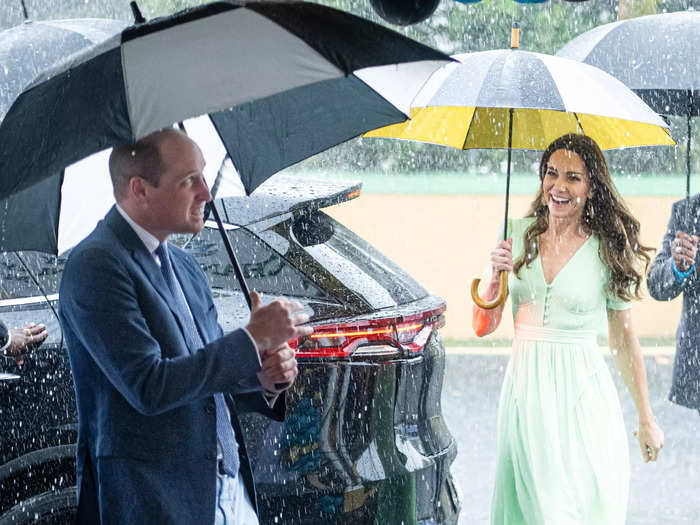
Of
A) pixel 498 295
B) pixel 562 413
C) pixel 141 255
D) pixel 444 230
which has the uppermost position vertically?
pixel 141 255

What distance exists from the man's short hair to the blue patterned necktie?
0.62 ft

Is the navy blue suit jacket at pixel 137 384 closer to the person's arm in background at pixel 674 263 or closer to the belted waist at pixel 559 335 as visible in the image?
the belted waist at pixel 559 335

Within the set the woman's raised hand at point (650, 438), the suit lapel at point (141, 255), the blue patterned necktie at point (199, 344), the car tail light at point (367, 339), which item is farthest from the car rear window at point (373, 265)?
the suit lapel at point (141, 255)

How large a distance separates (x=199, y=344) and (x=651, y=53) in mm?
2688

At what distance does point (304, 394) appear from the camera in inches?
141

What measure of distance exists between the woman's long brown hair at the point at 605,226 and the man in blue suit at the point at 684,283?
60cm

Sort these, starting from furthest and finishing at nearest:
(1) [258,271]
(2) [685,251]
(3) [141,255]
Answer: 1. (2) [685,251]
2. (1) [258,271]
3. (3) [141,255]

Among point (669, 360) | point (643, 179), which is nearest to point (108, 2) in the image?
point (643, 179)

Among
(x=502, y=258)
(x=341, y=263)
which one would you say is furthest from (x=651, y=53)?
(x=341, y=263)

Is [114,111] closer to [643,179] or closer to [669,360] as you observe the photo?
[669,360]

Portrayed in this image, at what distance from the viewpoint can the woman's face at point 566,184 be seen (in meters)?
3.94

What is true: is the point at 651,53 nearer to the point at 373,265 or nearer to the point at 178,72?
the point at 373,265

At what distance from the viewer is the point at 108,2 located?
13594mm

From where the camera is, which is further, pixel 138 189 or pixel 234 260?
pixel 234 260
